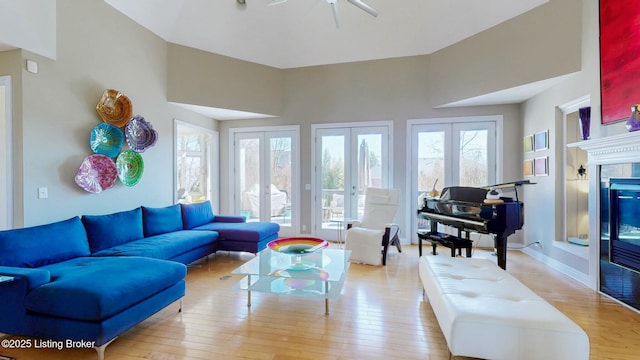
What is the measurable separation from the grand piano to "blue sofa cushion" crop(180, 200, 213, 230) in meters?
3.57

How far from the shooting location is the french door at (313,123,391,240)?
543 centimetres

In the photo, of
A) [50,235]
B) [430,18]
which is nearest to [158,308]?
[50,235]

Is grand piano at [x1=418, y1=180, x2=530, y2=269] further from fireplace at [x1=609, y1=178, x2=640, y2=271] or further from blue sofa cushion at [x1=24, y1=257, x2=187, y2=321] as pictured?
blue sofa cushion at [x1=24, y1=257, x2=187, y2=321]

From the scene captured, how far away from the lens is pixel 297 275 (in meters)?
2.58

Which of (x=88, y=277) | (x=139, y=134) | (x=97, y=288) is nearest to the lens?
(x=97, y=288)

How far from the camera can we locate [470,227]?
11.4 feet

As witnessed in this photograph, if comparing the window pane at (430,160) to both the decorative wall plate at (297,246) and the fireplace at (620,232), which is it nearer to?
the fireplace at (620,232)

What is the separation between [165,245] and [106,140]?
5.43 feet

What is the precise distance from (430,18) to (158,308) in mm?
5240

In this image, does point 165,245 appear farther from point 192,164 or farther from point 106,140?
point 192,164

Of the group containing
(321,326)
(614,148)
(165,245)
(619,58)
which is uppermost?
(619,58)

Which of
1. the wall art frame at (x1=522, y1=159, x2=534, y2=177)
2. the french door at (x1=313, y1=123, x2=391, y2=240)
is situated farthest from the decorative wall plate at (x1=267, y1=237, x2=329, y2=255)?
the wall art frame at (x1=522, y1=159, x2=534, y2=177)

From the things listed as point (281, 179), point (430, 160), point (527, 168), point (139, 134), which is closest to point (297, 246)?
point (139, 134)

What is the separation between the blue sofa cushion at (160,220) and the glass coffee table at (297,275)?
1.80 metres
